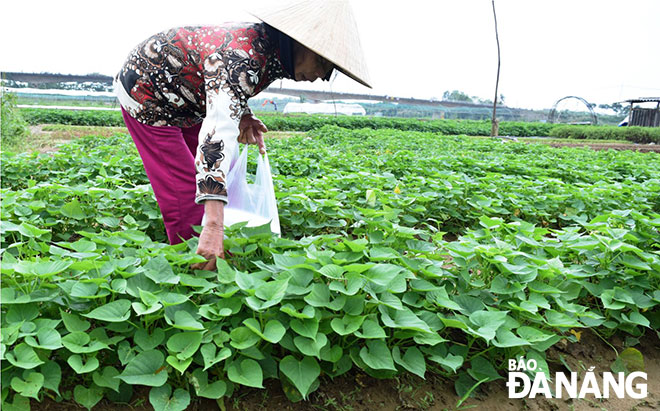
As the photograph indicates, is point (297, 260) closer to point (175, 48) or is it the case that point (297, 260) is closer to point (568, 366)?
point (175, 48)

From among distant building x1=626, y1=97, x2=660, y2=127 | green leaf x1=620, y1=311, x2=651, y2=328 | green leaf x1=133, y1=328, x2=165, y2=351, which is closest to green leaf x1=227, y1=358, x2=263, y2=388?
green leaf x1=133, y1=328, x2=165, y2=351

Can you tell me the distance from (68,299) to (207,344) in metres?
0.53

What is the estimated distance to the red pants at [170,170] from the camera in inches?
88.2

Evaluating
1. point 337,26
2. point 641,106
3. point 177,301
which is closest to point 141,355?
point 177,301

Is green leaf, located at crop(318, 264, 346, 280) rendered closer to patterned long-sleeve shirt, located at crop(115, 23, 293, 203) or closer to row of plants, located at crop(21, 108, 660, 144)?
patterned long-sleeve shirt, located at crop(115, 23, 293, 203)

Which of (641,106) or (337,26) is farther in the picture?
(641,106)

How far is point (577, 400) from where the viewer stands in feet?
5.81

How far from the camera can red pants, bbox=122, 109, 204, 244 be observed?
2.24 m

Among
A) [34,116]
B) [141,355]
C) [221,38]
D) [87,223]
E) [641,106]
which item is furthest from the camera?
[641,106]

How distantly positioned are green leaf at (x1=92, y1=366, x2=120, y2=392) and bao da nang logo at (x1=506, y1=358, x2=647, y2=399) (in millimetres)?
1353

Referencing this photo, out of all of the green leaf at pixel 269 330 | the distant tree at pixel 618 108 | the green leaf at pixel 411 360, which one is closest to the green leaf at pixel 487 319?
the green leaf at pixel 411 360

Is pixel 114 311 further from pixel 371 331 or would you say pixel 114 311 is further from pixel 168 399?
pixel 371 331

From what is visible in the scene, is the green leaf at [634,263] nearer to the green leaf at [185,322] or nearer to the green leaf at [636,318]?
the green leaf at [636,318]

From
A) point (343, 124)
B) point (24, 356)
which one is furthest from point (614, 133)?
point (24, 356)
